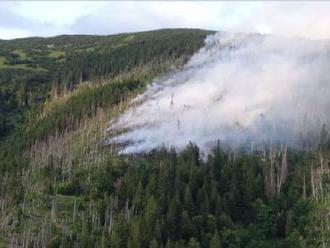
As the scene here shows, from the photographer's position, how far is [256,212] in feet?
534

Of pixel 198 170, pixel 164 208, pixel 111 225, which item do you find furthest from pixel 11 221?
pixel 198 170

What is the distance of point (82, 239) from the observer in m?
139

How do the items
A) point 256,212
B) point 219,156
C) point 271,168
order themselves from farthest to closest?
point 219,156, point 271,168, point 256,212

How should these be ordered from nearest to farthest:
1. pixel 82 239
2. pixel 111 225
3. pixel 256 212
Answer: pixel 82 239
pixel 111 225
pixel 256 212

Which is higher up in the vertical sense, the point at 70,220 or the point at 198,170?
the point at 198,170

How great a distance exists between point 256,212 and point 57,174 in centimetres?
6569

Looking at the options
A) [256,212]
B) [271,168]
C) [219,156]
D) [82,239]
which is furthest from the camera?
[219,156]

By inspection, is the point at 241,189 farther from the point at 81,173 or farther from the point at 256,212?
the point at 81,173

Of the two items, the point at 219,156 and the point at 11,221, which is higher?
the point at 219,156

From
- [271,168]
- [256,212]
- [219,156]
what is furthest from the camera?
[219,156]

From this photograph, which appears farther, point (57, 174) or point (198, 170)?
point (57, 174)

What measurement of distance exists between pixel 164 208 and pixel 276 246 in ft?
95.7

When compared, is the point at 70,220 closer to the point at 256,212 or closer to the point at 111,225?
the point at 111,225

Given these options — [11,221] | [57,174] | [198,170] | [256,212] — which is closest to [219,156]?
[198,170]
